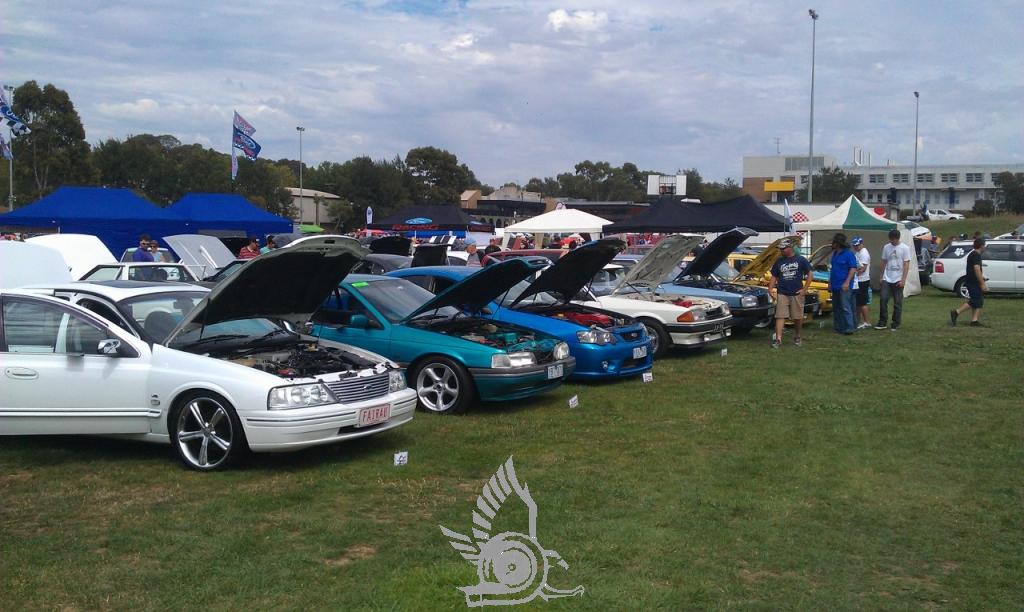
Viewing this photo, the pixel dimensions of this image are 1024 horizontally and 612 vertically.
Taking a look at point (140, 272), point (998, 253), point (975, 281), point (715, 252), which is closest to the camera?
point (140, 272)

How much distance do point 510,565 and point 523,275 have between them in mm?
5539

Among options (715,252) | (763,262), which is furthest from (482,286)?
(763,262)

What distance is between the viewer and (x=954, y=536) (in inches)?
213

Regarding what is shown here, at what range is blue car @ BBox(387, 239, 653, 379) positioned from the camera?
35.3ft

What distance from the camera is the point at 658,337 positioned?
43.4ft

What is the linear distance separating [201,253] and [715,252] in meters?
9.64

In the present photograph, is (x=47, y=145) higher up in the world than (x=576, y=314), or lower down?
higher up

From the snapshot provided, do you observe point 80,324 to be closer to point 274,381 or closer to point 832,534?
point 274,381

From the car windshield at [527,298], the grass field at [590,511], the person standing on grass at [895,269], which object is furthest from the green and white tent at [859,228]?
the grass field at [590,511]

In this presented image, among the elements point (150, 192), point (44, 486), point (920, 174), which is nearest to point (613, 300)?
point (44, 486)

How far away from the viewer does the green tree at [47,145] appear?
46.2m

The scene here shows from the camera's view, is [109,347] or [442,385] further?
[442,385]

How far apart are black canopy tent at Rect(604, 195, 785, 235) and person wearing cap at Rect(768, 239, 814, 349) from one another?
754 centimetres

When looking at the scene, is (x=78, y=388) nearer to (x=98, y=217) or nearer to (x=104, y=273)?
(x=104, y=273)
